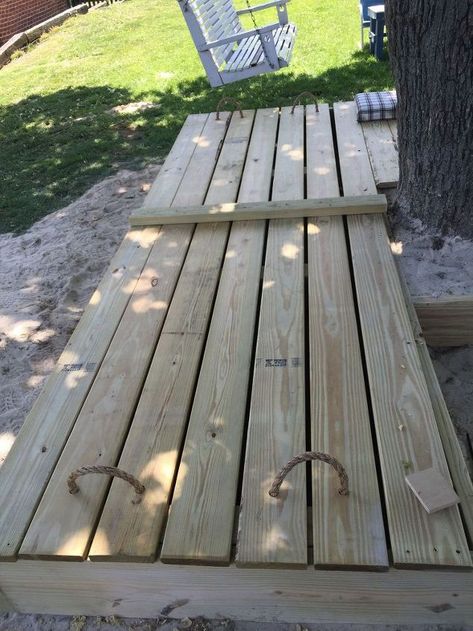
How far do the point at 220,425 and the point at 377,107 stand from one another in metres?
2.99

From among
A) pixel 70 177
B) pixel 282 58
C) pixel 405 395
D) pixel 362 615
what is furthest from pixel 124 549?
pixel 282 58

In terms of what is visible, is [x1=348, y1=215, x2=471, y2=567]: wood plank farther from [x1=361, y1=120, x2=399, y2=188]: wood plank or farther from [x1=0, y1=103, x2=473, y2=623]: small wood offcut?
[x1=361, y1=120, x2=399, y2=188]: wood plank

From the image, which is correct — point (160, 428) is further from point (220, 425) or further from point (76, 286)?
point (76, 286)

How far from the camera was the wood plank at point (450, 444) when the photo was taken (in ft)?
4.96

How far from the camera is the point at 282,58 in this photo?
15.2ft

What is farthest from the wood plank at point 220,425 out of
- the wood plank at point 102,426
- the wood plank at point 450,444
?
the wood plank at point 450,444

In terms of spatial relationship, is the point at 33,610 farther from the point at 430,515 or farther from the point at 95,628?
the point at 430,515

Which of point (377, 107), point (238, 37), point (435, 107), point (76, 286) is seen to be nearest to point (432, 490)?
point (435, 107)

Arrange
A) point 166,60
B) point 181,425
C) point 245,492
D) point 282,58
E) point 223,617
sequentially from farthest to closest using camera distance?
point 166,60
point 282,58
point 181,425
point 223,617
point 245,492

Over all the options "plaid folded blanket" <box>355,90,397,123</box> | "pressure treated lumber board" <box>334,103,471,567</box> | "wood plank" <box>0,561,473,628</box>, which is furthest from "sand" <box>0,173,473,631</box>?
"plaid folded blanket" <box>355,90,397,123</box>

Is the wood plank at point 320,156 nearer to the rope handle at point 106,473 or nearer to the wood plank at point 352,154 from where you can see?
the wood plank at point 352,154

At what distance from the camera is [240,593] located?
161cm

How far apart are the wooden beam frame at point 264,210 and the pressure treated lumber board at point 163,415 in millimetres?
95

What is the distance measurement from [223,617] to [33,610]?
0.64 meters
